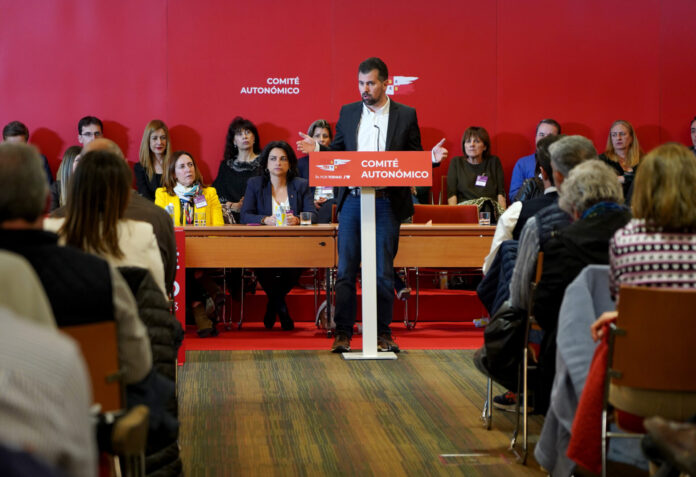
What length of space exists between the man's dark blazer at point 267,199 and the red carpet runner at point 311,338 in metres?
0.93

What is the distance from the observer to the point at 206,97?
898 centimetres

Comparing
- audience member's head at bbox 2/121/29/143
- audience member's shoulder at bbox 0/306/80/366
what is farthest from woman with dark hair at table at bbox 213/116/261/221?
audience member's shoulder at bbox 0/306/80/366

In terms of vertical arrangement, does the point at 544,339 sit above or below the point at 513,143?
below

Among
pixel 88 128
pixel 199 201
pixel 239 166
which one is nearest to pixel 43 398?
pixel 199 201

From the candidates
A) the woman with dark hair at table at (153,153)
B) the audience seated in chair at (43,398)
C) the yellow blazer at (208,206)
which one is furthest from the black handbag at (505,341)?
the woman with dark hair at table at (153,153)

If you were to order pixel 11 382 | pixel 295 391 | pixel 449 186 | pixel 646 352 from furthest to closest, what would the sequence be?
pixel 449 186, pixel 295 391, pixel 646 352, pixel 11 382

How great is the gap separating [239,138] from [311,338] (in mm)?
2742

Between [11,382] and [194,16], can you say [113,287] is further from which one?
[194,16]

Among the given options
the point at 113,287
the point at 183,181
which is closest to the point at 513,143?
the point at 183,181

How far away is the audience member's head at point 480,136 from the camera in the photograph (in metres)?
8.69

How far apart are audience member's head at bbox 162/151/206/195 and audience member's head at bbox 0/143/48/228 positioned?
515cm

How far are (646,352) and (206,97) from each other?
284 inches

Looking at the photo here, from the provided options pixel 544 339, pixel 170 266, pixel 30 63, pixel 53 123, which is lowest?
pixel 544 339

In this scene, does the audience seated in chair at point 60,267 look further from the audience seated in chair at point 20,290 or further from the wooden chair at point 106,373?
the audience seated in chair at point 20,290
